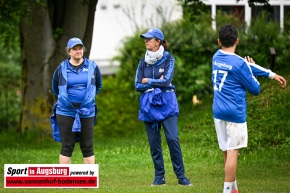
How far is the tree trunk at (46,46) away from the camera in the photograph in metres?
23.2

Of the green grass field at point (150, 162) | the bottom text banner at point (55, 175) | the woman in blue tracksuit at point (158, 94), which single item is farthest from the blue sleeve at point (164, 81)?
the bottom text banner at point (55, 175)

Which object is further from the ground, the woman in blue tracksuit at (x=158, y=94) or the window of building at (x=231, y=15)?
the window of building at (x=231, y=15)

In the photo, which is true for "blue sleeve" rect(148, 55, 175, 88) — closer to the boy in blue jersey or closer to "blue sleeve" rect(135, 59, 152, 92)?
"blue sleeve" rect(135, 59, 152, 92)

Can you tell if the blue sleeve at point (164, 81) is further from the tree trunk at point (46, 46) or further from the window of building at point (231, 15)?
the window of building at point (231, 15)

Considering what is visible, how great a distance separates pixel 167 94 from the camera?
1384 centimetres

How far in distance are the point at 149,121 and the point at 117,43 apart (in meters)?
24.6

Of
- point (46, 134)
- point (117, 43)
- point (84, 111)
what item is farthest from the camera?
point (117, 43)

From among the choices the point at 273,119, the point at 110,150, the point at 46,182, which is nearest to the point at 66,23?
the point at 110,150

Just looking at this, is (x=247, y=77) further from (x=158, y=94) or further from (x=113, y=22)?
(x=113, y=22)

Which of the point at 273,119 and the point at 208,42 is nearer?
the point at 273,119

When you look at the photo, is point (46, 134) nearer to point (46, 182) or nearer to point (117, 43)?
point (46, 182)

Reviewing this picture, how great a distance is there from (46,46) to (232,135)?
1211cm

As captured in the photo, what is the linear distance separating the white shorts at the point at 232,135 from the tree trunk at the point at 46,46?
11689 mm

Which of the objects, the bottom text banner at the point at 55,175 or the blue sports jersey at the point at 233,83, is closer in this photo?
the blue sports jersey at the point at 233,83
